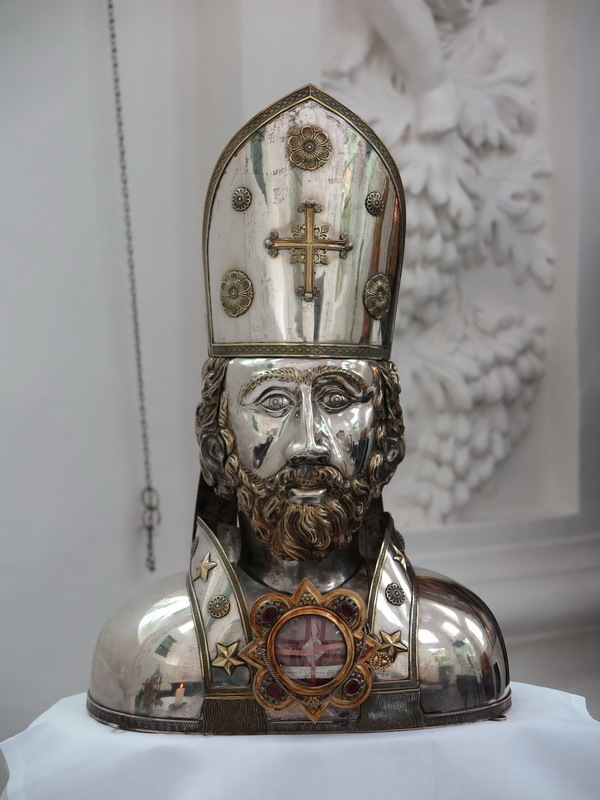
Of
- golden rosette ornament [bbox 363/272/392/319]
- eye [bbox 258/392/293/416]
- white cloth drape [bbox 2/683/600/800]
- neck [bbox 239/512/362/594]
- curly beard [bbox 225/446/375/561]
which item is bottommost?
white cloth drape [bbox 2/683/600/800]

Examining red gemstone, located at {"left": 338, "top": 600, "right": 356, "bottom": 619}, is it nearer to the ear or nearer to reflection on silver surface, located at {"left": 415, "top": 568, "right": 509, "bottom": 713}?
reflection on silver surface, located at {"left": 415, "top": 568, "right": 509, "bottom": 713}

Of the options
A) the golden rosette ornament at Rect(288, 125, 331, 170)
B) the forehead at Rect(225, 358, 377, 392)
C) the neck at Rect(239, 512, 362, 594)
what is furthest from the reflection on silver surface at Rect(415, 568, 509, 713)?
the golden rosette ornament at Rect(288, 125, 331, 170)

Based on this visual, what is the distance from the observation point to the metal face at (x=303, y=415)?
154 centimetres

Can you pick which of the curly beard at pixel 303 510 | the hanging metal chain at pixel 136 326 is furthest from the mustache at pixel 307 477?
the hanging metal chain at pixel 136 326

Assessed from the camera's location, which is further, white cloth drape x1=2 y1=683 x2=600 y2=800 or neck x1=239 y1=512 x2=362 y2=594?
neck x1=239 y1=512 x2=362 y2=594

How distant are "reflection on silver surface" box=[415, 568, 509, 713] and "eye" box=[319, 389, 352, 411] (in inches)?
12.2

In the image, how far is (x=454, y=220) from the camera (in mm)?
2494

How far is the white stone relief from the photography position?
242 centimetres

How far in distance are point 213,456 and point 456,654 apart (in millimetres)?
447

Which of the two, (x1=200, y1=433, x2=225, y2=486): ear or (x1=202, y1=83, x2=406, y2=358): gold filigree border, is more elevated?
(x1=202, y1=83, x2=406, y2=358): gold filigree border

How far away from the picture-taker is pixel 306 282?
5.19ft

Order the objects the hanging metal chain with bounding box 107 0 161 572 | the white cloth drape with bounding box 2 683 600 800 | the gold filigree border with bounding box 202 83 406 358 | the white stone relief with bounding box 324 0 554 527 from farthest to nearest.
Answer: the white stone relief with bounding box 324 0 554 527 → the hanging metal chain with bounding box 107 0 161 572 → the gold filigree border with bounding box 202 83 406 358 → the white cloth drape with bounding box 2 683 600 800

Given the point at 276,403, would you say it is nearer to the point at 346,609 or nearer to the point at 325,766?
the point at 346,609

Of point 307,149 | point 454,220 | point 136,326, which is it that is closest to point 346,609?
point 307,149
